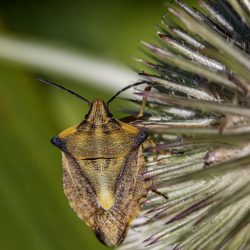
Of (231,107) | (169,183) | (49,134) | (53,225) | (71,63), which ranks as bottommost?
(53,225)

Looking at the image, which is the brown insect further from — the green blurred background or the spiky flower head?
the green blurred background

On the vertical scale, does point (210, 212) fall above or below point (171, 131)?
below

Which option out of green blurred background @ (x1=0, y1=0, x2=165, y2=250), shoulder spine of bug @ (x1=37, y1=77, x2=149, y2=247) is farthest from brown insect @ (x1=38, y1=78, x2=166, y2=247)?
green blurred background @ (x1=0, y1=0, x2=165, y2=250)

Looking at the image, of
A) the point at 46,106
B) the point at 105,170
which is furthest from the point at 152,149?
the point at 46,106

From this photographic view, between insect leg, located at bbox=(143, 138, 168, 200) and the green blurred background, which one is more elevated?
insect leg, located at bbox=(143, 138, 168, 200)

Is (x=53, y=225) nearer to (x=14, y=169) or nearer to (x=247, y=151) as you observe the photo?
(x=14, y=169)

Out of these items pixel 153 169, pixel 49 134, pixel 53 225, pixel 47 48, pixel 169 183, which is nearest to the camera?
pixel 169 183

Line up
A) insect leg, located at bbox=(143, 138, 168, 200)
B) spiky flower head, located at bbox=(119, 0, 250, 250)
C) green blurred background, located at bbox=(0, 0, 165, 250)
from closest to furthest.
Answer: spiky flower head, located at bbox=(119, 0, 250, 250) < insect leg, located at bbox=(143, 138, 168, 200) < green blurred background, located at bbox=(0, 0, 165, 250)

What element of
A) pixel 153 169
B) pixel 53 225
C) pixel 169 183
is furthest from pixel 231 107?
pixel 53 225
